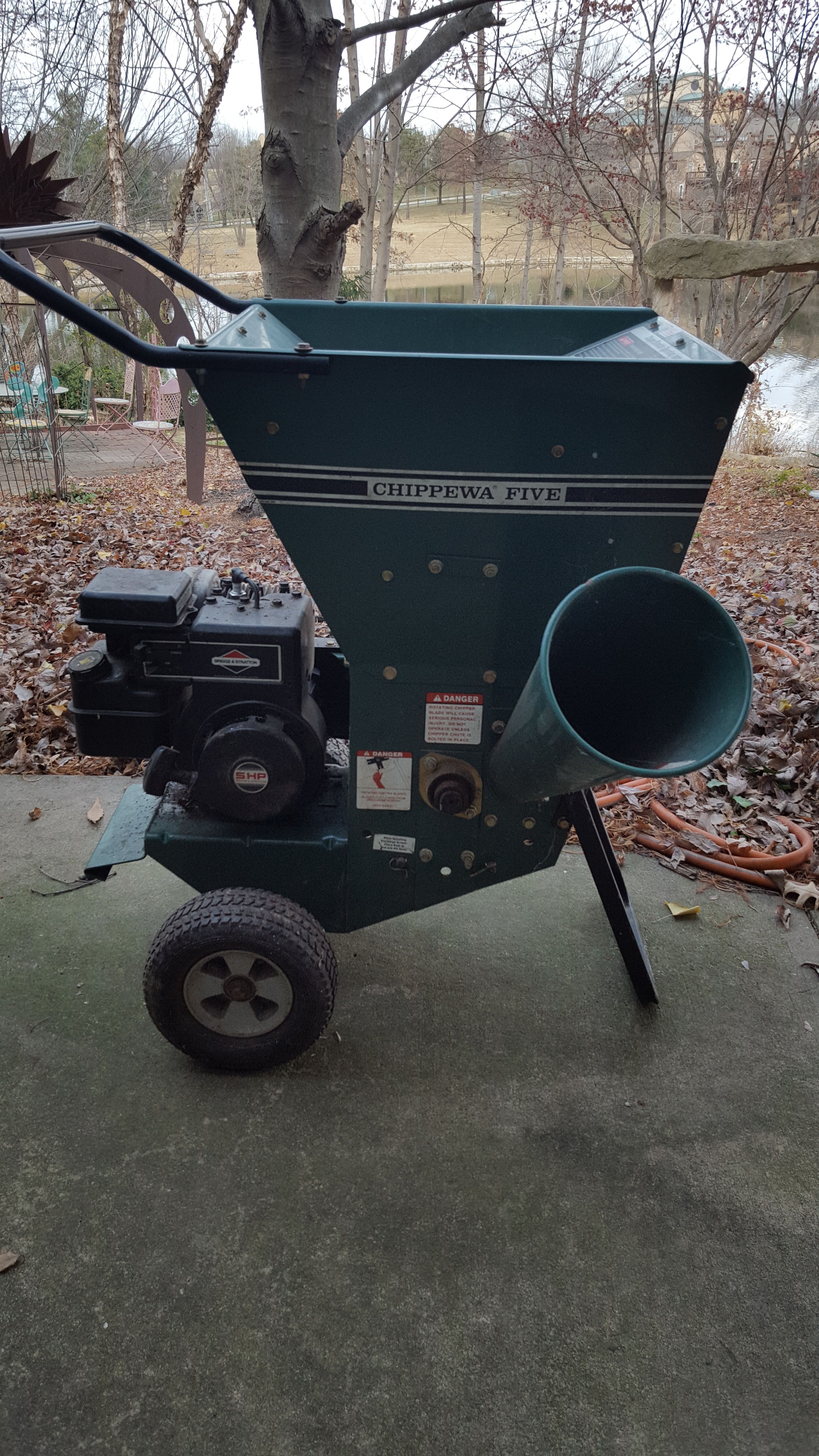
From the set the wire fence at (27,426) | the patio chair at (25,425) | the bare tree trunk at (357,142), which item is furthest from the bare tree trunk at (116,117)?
the patio chair at (25,425)

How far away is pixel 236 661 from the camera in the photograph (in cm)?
206

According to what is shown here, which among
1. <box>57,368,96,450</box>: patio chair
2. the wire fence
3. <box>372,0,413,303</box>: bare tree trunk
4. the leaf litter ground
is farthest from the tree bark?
<box>57,368,96,450</box>: patio chair

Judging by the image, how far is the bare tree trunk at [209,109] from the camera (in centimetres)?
968

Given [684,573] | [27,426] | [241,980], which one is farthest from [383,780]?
[27,426]

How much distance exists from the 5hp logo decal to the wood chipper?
0.03 feet

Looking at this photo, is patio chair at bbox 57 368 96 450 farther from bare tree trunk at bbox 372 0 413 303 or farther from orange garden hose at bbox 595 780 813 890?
orange garden hose at bbox 595 780 813 890

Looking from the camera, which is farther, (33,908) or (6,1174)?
(33,908)

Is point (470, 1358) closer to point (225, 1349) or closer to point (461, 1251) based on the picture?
point (461, 1251)

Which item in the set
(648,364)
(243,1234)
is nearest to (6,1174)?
(243,1234)

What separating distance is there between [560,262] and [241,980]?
12.9 metres

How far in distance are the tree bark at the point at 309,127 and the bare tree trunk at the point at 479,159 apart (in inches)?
109

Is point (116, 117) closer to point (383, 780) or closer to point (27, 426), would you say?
point (27, 426)

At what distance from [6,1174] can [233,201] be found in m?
24.3

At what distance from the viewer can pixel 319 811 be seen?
2244 mm
